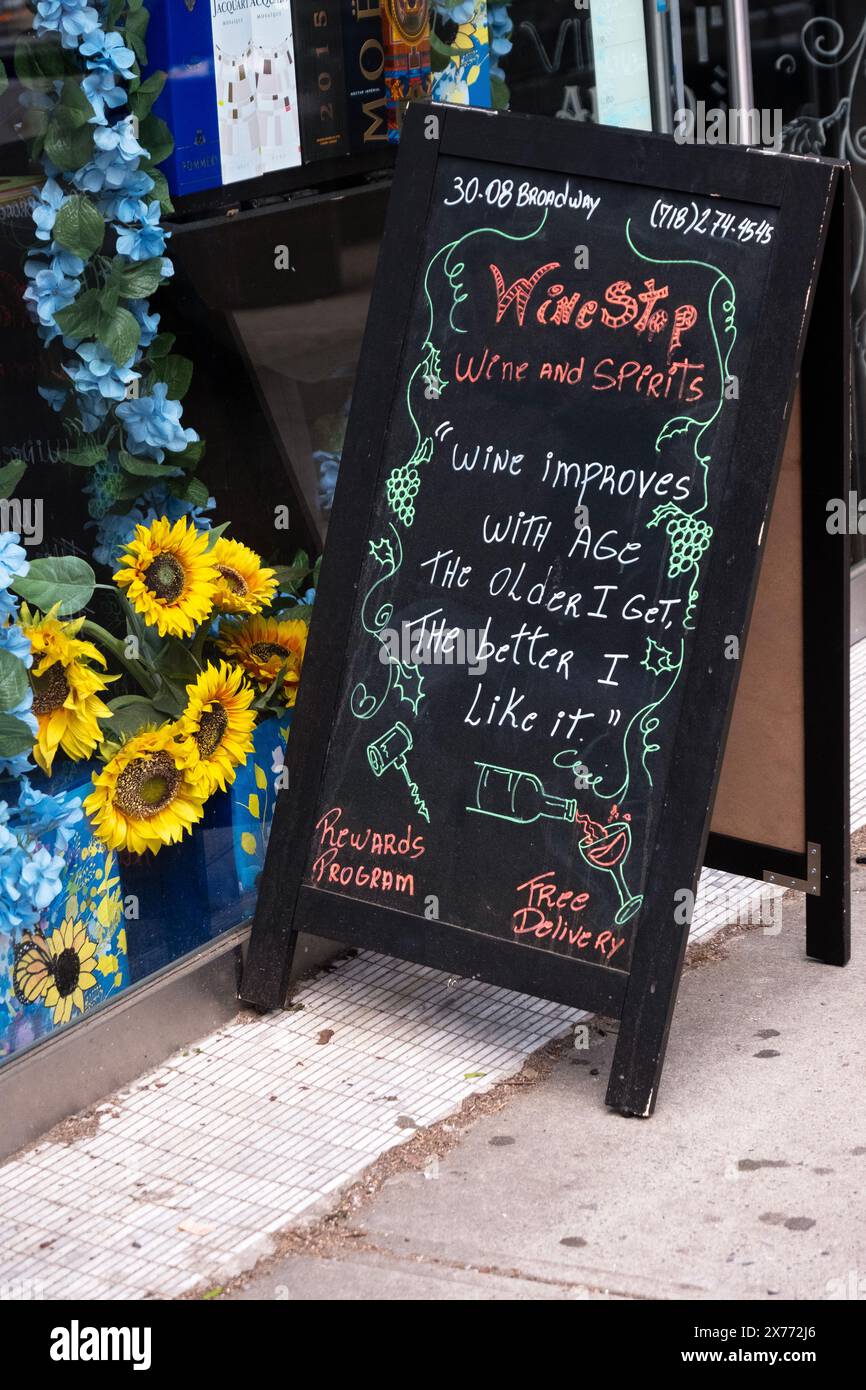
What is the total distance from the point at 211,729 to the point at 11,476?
68cm

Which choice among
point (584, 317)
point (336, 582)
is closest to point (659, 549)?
point (584, 317)

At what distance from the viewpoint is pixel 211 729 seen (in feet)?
12.2

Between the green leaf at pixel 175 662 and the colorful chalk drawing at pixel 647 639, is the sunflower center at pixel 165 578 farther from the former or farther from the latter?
the colorful chalk drawing at pixel 647 639

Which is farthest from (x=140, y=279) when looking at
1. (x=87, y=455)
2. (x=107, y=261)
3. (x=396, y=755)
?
(x=396, y=755)

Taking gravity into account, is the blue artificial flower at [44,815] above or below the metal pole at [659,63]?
below

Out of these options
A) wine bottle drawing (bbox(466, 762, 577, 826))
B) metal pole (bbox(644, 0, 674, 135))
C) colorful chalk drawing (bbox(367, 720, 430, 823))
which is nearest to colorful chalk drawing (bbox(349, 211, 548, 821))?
colorful chalk drawing (bbox(367, 720, 430, 823))

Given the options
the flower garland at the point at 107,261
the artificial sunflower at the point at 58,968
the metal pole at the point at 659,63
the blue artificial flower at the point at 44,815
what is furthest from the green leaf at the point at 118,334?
the metal pole at the point at 659,63

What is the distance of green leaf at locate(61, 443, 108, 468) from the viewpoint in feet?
11.9

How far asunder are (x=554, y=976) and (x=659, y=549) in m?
0.85

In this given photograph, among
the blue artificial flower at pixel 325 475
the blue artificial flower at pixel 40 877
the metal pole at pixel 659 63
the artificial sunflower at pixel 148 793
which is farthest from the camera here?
the metal pole at pixel 659 63

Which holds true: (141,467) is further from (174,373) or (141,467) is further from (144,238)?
(144,238)

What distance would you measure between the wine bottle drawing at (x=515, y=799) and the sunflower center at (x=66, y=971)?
0.87 meters

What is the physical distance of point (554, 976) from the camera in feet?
10.9

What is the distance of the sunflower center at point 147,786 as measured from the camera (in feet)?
11.8
